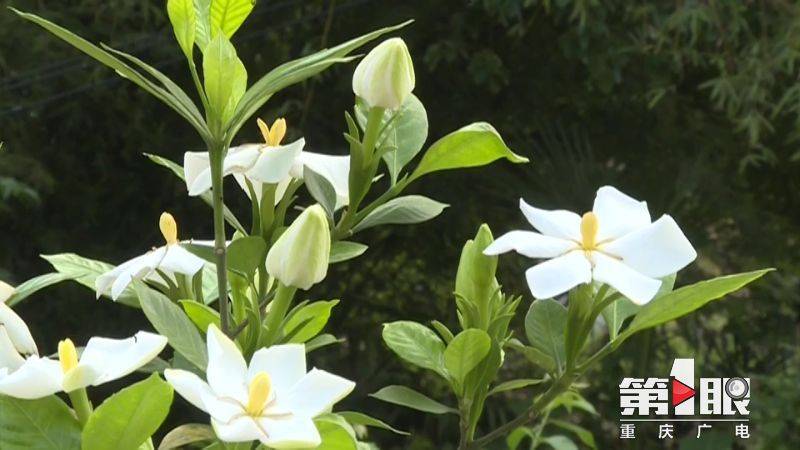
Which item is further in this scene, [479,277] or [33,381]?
[479,277]

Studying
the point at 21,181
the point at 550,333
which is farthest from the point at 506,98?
the point at 550,333

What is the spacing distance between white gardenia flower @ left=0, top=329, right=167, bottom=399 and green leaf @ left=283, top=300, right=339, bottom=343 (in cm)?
7

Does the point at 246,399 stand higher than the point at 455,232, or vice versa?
the point at 455,232

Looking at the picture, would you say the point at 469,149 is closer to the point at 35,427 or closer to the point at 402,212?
the point at 402,212

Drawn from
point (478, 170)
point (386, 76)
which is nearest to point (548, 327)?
point (386, 76)

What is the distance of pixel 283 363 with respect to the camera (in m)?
0.37

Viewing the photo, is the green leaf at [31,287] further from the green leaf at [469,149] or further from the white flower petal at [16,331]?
the green leaf at [469,149]

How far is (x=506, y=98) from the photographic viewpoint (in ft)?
8.02

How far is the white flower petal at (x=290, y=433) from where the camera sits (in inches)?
13.1

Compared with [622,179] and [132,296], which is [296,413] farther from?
[622,179]

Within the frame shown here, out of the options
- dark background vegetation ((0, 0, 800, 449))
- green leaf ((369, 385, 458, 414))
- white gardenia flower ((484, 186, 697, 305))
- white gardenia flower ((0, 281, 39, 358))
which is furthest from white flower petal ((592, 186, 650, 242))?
dark background vegetation ((0, 0, 800, 449))

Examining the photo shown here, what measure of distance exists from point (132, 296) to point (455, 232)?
1.98 m

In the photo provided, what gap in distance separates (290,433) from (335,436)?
0.03 meters

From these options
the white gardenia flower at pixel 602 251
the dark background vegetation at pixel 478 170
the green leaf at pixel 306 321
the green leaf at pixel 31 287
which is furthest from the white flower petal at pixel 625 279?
the dark background vegetation at pixel 478 170
